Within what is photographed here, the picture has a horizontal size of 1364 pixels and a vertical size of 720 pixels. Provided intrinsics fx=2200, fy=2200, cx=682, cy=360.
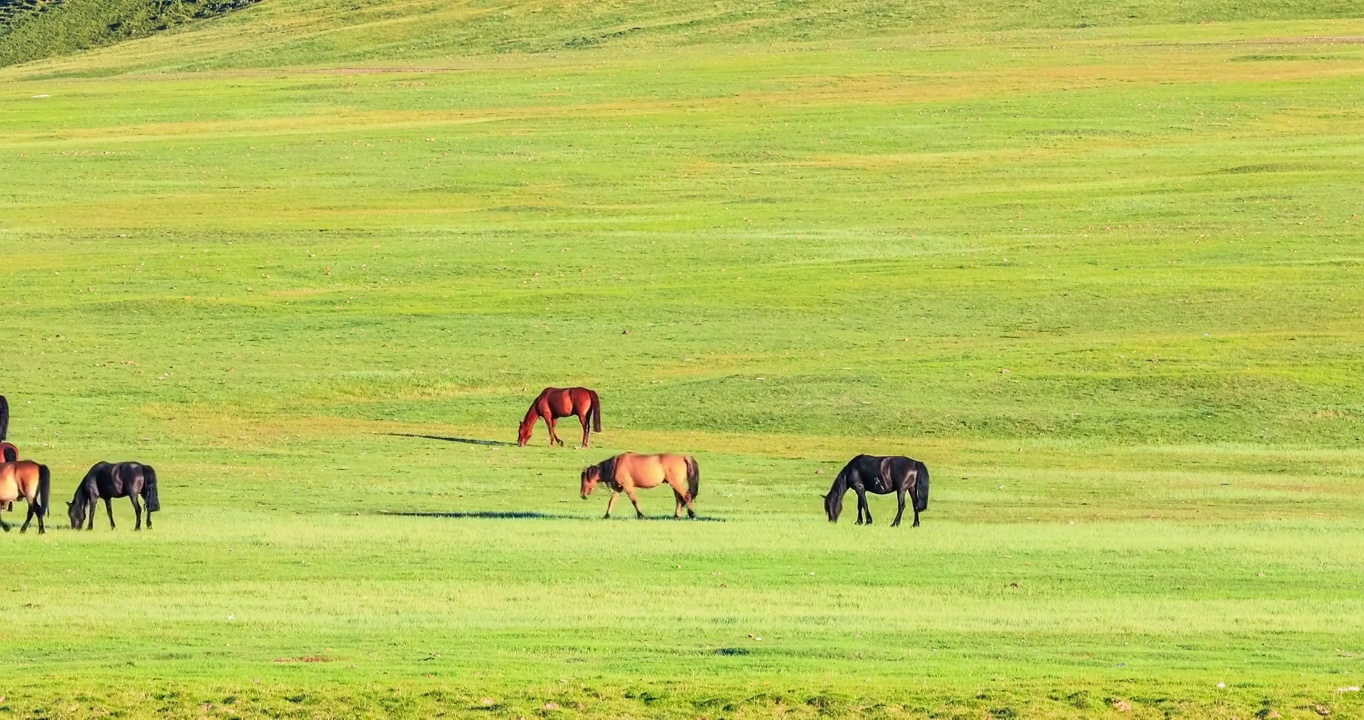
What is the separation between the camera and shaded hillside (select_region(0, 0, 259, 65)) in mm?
130750

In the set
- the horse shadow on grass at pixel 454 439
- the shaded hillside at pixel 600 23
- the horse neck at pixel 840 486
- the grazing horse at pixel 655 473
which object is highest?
the shaded hillside at pixel 600 23

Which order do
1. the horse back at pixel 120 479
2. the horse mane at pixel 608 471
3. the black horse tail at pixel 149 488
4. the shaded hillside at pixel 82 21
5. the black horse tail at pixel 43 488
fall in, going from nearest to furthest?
1. the black horse tail at pixel 43 488
2. the horse back at pixel 120 479
3. the black horse tail at pixel 149 488
4. the horse mane at pixel 608 471
5. the shaded hillside at pixel 82 21

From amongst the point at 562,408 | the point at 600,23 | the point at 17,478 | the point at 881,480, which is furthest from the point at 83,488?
the point at 600,23

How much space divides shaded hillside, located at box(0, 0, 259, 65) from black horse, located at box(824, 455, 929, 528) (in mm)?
109902

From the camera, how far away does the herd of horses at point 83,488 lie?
984 inches

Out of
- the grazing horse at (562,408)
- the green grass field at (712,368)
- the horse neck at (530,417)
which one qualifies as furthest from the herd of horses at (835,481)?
the horse neck at (530,417)

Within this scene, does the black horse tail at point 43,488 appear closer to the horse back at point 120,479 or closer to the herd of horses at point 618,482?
the herd of horses at point 618,482

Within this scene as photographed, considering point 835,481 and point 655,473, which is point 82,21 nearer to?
point 655,473

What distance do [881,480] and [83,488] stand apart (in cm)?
945

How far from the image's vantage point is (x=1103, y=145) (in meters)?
74.5

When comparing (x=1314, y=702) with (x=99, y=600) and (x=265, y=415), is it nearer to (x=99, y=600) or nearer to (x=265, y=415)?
(x=99, y=600)

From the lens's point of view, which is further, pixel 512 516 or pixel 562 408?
pixel 562 408

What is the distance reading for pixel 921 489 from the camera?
26672 millimetres

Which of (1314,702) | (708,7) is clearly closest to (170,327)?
(1314,702)
